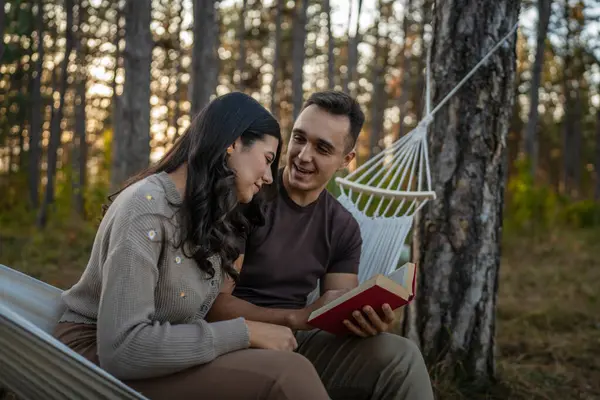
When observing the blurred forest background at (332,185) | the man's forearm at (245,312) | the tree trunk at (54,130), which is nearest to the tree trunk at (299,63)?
the blurred forest background at (332,185)

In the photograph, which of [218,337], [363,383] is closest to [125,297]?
[218,337]

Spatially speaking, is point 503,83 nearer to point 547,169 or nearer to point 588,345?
point 588,345

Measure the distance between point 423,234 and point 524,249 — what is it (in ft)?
16.3

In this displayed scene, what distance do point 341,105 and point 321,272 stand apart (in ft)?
1.91

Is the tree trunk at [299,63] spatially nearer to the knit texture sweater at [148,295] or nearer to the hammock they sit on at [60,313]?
the hammock they sit on at [60,313]

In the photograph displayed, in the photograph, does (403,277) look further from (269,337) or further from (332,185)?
(332,185)

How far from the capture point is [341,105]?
229 centimetres

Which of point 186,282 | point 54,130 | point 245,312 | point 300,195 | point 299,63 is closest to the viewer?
point 186,282

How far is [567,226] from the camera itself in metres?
9.38

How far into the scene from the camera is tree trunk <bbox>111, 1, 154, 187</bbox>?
4.91m

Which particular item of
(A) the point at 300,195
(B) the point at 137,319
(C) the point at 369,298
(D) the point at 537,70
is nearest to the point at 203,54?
(A) the point at 300,195

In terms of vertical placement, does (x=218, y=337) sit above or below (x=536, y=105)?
below

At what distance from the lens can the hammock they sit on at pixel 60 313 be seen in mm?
1327

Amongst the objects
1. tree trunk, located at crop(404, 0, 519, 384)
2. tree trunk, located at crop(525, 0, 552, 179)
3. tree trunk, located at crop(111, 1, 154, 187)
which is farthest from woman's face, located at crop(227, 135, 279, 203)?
tree trunk, located at crop(525, 0, 552, 179)
